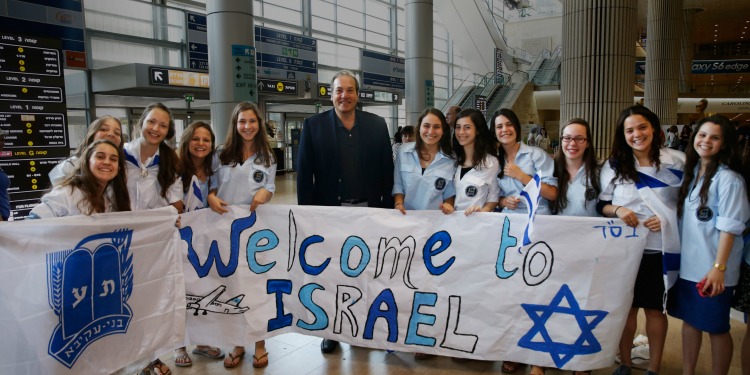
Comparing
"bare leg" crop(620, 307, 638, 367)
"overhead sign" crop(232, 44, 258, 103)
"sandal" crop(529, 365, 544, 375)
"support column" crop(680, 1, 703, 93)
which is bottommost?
"sandal" crop(529, 365, 544, 375)

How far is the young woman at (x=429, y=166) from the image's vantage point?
3.50 meters

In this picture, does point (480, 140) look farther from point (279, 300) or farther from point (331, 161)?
point (279, 300)

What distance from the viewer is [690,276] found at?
2758 mm

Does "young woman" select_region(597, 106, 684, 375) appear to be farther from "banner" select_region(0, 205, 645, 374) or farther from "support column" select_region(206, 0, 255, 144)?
"support column" select_region(206, 0, 255, 144)

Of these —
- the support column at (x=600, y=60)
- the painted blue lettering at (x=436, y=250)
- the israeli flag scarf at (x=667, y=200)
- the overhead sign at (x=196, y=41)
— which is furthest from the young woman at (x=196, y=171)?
the overhead sign at (x=196, y=41)

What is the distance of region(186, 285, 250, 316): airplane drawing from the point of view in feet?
11.3

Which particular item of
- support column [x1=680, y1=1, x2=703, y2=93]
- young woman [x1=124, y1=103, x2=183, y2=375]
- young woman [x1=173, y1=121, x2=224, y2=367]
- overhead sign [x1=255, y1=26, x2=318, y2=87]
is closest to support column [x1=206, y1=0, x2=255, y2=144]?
young woman [x1=173, y1=121, x2=224, y2=367]

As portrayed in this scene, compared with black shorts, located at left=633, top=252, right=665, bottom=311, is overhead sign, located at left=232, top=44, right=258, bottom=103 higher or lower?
higher

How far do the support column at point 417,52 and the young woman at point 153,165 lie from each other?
34.1ft

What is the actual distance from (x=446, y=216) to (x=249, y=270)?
138cm

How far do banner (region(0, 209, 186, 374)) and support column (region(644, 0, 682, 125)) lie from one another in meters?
17.6

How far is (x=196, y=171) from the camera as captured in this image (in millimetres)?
3520

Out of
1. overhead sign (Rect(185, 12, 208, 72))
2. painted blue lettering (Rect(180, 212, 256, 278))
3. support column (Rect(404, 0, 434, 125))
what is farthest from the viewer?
support column (Rect(404, 0, 434, 125))

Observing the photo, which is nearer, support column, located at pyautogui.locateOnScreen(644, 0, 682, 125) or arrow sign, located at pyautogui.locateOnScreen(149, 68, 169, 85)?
arrow sign, located at pyautogui.locateOnScreen(149, 68, 169, 85)
